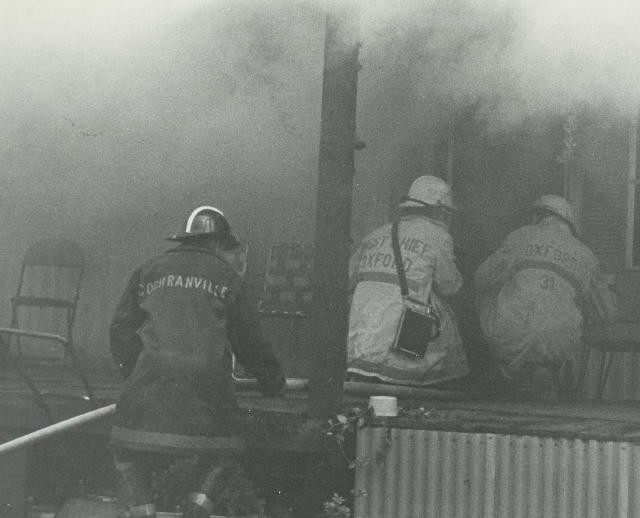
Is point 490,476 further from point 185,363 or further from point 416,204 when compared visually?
point 416,204

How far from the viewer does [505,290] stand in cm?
735

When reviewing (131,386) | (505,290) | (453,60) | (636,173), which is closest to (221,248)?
(131,386)

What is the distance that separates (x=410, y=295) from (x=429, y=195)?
782 mm

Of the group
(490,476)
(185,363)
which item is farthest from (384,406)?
(185,363)

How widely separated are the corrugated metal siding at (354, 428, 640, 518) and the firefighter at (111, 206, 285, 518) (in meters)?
Result: 0.95

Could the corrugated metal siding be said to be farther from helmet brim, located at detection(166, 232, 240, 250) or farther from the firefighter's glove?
helmet brim, located at detection(166, 232, 240, 250)

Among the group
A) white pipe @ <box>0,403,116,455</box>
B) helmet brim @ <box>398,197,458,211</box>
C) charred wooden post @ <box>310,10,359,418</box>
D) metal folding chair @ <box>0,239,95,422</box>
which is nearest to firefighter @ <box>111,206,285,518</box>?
white pipe @ <box>0,403,116,455</box>

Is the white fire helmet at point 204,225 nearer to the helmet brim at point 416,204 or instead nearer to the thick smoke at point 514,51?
the thick smoke at point 514,51

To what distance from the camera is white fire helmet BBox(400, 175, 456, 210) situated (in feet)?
24.0

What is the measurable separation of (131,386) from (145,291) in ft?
1.37

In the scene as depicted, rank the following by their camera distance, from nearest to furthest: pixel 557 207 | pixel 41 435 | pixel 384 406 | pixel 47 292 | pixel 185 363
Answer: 1. pixel 185 363
2. pixel 41 435
3. pixel 384 406
4. pixel 557 207
5. pixel 47 292

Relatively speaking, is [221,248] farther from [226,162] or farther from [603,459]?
[226,162]

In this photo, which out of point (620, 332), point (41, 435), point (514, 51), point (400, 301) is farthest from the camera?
point (620, 332)

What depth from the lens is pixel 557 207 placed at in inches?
297
